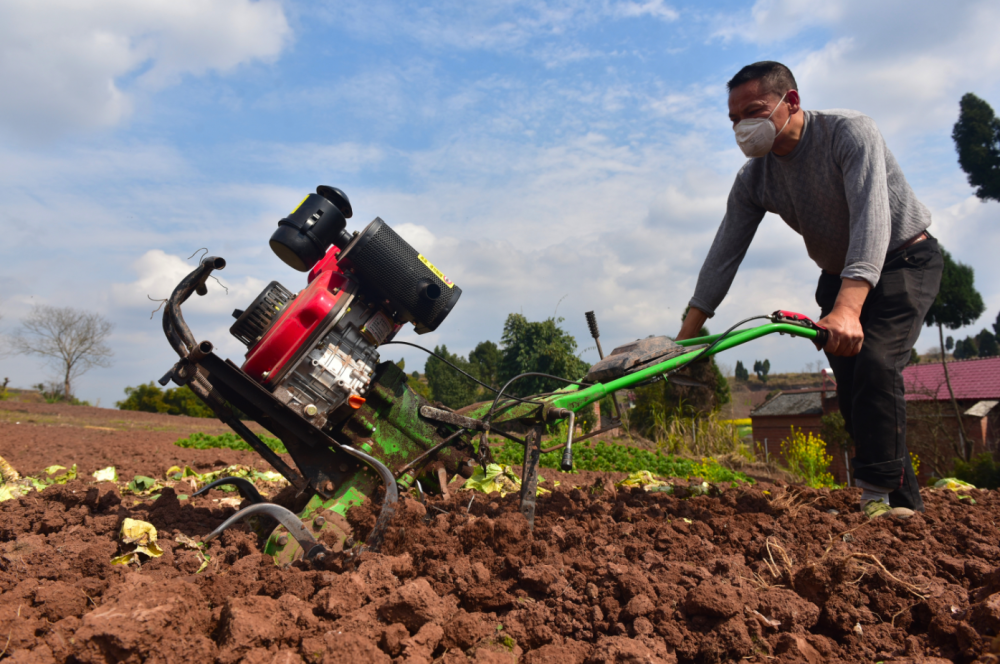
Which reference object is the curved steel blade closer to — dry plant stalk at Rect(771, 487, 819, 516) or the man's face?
dry plant stalk at Rect(771, 487, 819, 516)

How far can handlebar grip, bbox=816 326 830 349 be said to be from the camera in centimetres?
291

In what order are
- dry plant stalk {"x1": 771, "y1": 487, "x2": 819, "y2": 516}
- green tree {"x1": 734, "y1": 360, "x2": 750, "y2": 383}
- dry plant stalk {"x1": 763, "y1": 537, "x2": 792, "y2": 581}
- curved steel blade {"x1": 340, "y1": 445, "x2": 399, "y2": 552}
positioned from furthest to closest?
green tree {"x1": 734, "y1": 360, "x2": 750, "y2": 383} < dry plant stalk {"x1": 771, "y1": 487, "x2": 819, "y2": 516} < curved steel blade {"x1": 340, "y1": 445, "x2": 399, "y2": 552} < dry plant stalk {"x1": 763, "y1": 537, "x2": 792, "y2": 581}

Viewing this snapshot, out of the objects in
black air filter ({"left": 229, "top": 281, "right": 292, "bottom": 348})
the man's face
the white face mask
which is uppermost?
the man's face

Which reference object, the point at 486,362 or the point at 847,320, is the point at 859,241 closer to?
the point at 847,320

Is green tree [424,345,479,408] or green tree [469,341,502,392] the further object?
green tree [469,341,502,392]

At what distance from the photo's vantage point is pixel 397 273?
2.89m

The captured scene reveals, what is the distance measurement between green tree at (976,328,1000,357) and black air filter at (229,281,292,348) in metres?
52.0

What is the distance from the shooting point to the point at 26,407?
2059 cm

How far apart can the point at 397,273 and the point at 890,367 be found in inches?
A: 94.6

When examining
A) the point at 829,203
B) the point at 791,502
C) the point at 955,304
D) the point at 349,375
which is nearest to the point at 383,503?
the point at 349,375

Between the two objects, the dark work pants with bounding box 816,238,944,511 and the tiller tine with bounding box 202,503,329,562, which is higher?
the dark work pants with bounding box 816,238,944,511

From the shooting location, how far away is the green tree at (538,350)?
58.1ft

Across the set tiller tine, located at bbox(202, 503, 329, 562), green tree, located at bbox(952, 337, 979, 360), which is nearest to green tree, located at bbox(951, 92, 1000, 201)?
tiller tine, located at bbox(202, 503, 329, 562)

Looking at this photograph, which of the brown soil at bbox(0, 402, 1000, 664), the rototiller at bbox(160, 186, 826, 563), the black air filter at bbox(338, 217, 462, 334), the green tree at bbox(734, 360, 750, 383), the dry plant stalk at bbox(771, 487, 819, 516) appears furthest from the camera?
the green tree at bbox(734, 360, 750, 383)
